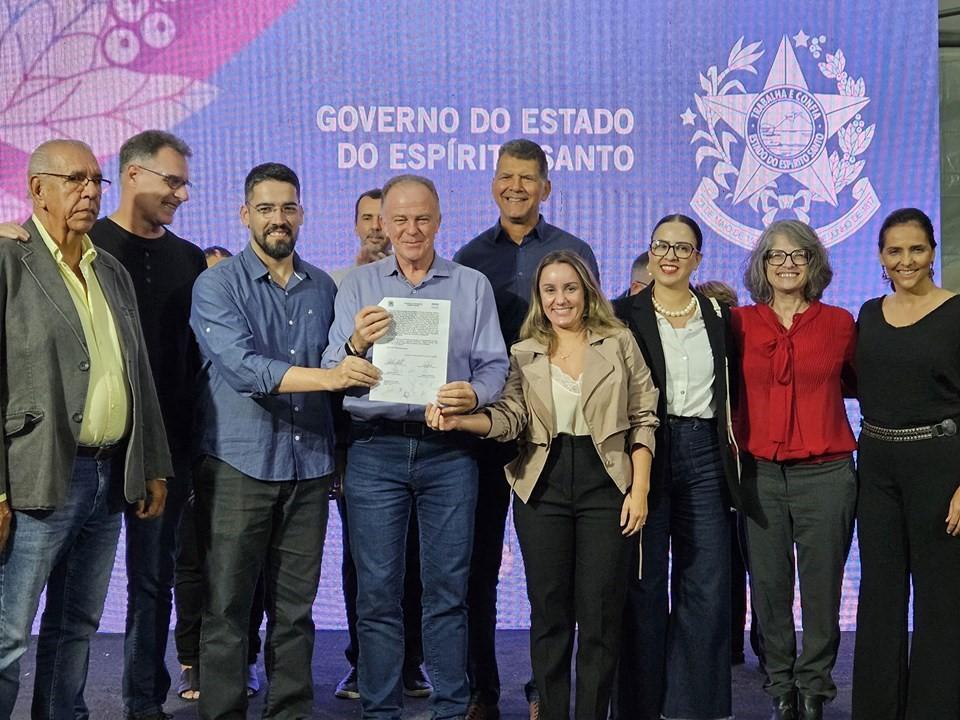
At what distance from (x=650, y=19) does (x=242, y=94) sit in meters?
1.98

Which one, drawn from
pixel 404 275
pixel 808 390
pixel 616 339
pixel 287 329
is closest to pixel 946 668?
pixel 808 390

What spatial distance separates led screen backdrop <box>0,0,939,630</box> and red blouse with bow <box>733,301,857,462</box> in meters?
1.65

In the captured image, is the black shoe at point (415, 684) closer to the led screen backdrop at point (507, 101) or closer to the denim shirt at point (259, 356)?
the denim shirt at point (259, 356)

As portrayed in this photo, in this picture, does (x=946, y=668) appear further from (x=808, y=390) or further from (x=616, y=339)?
(x=616, y=339)

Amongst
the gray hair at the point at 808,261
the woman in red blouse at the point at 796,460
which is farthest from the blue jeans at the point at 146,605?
the gray hair at the point at 808,261

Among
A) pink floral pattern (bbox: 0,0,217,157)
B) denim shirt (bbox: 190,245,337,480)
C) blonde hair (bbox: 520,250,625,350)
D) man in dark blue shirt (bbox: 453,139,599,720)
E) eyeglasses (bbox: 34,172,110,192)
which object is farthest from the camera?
pink floral pattern (bbox: 0,0,217,157)

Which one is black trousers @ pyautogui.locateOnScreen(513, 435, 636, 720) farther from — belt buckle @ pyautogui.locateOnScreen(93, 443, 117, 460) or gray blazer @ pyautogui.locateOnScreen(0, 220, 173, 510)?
gray blazer @ pyautogui.locateOnScreen(0, 220, 173, 510)

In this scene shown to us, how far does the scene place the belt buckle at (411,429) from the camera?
329 centimetres

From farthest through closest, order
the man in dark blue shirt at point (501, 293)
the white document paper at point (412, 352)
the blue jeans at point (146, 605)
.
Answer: the man in dark blue shirt at point (501, 293)
the blue jeans at point (146, 605)
the white document paper at point (412, 352)

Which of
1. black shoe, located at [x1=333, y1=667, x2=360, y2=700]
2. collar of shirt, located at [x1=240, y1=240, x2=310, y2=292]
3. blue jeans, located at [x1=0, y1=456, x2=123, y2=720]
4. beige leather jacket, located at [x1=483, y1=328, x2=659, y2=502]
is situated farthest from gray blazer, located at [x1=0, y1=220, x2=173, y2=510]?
black shoe, located at [x1=333, y1=667, x2=360, y2=700]

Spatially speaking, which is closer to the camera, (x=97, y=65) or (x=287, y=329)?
(x=287, y=329)

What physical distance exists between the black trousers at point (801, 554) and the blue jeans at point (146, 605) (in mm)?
2020

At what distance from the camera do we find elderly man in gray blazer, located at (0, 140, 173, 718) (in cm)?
277

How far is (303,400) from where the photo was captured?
10.8 ft
